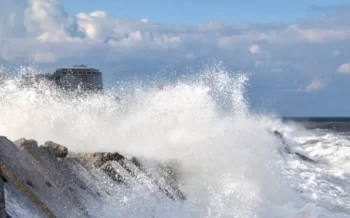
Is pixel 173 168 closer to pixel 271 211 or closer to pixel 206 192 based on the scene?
pixel 206 192

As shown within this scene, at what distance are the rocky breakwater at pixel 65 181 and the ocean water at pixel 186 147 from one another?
0.32 meters

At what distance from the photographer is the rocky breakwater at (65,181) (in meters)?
6.22

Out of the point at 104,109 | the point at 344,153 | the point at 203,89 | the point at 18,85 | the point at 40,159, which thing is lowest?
the point at 40,159

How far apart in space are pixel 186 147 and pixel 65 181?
650 cm

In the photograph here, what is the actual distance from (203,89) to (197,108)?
692 mm

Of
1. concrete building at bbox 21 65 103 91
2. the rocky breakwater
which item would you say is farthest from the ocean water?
concrete building at bbox 21 65 103 91

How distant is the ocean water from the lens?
10609mm

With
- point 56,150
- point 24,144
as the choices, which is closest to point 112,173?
point 56,150

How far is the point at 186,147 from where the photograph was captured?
1415cm

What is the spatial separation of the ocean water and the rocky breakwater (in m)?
0.32

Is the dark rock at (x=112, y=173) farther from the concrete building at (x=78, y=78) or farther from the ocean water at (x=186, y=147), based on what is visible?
the concrete building at (x=78, y=78)

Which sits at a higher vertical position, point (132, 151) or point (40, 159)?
point (132, 151)

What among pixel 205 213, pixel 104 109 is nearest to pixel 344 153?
pixel 104 109

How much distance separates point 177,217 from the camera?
8.46 meters
